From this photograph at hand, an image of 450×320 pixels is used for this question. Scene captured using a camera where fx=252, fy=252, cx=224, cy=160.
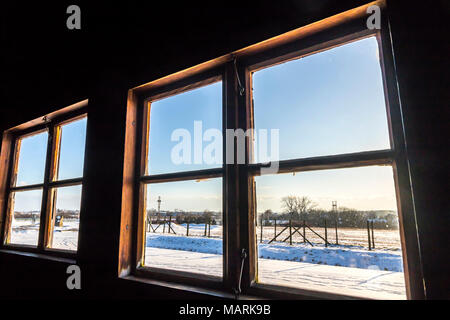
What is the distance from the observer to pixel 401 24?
98 cm

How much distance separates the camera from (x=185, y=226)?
59.9 inches

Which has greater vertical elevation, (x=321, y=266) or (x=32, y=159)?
(x=32, y=159)

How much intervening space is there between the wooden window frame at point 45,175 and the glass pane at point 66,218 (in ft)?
0.12

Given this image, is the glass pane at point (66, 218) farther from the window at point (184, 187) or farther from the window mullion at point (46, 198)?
the window at point (184, 187)

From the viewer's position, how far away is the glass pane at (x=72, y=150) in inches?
84.6

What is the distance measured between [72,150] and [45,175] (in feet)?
1.34

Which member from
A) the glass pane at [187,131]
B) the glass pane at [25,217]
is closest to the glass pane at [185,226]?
the glass pane at [187,131]

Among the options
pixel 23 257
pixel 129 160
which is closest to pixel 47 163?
pixel 23 257

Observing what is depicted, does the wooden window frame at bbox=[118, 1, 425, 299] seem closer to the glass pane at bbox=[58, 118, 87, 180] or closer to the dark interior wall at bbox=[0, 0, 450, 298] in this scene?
the dark interior wall at bbox=[0, 0, 450, 298]

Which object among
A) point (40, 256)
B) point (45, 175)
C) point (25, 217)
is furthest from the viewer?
point (25, 217)

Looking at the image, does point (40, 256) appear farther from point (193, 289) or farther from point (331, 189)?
point (331, 189)

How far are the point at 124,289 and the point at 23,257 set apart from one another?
53.6 inches

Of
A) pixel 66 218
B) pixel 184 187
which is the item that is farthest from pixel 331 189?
pixel 66 218
